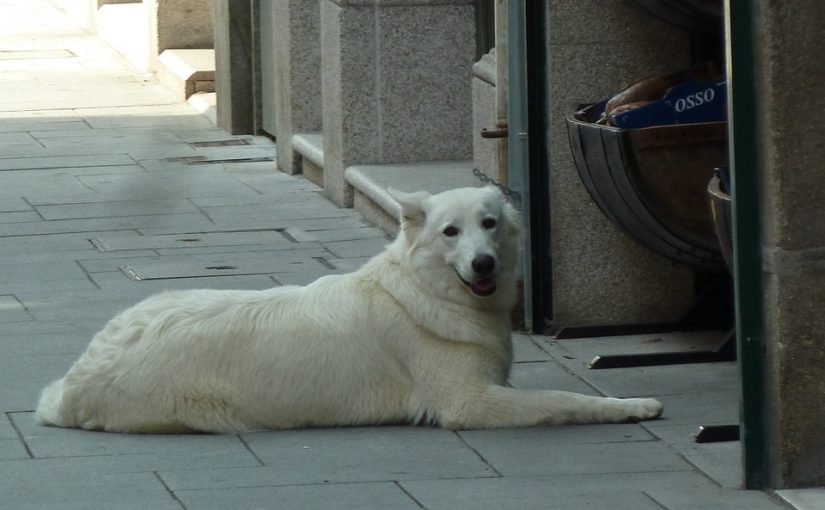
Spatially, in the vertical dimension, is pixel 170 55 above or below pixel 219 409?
above

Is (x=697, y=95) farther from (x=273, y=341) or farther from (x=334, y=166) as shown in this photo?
(x=334, y=166)

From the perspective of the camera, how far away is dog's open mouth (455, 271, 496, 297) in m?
6.17

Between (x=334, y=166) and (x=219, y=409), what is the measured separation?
4856 millimetres

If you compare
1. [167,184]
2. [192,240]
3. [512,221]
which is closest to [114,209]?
[167,184]

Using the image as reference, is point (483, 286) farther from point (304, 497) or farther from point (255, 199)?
point (255, 199)

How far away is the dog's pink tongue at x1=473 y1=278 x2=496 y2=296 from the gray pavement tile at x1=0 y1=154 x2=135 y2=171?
268 inches

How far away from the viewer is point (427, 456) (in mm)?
5836

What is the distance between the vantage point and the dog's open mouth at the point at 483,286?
6172 millimetres

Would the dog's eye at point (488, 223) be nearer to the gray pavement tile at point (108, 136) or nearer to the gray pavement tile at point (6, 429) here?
the gray pavement tile at point (6, 429)

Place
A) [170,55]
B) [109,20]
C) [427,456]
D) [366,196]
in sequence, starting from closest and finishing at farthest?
[427,456] < [366,196] < [170,55] < [109,20]

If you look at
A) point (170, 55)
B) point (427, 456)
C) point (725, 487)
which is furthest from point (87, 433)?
point (170, 55)

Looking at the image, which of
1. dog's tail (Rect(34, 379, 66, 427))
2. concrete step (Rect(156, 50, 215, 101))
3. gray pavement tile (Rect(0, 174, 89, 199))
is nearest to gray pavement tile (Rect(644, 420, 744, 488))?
dog's tail (Rect(34, 379, 66, 427))

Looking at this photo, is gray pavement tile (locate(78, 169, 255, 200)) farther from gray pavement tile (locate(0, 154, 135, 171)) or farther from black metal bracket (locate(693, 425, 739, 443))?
black metal bracket (locate(693, 425, 739, 443))

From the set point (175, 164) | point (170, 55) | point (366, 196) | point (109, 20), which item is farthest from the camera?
point (109, 20)
